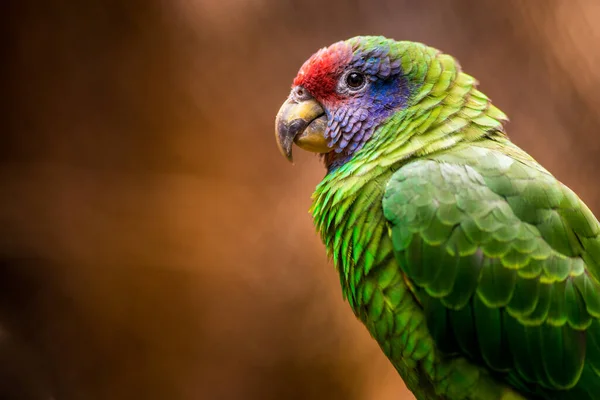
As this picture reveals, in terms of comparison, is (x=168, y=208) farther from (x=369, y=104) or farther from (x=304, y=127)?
(x=369, y=104)

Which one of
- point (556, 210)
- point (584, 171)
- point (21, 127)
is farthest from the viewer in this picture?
point (584, 171)

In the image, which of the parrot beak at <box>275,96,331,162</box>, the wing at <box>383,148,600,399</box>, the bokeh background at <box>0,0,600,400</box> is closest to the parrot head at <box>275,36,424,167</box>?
the parrot beak at <box>275,96,331,162</box>

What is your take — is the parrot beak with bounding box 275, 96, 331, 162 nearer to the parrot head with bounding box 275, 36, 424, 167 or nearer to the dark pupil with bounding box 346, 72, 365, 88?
the parrot head with bounding box 275, 36, 424, 167

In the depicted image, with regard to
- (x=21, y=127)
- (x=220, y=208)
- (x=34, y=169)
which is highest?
(x=21, y=127)

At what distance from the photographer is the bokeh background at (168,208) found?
1924 mm

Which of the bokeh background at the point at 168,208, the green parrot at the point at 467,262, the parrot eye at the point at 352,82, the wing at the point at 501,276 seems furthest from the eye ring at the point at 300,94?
the bokeh background at the point at 168,208

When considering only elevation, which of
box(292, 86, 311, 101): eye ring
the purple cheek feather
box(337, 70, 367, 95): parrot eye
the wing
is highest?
box(292, 86, 311, 101): eye ring

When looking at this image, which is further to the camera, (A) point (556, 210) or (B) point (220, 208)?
(B) point (220, 208)

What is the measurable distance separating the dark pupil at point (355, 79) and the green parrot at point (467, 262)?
0.54 ft

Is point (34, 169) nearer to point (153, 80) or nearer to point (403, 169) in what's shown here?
point (153, 80)

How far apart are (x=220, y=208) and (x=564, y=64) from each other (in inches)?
74.6

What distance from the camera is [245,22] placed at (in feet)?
6.94

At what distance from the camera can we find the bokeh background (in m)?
1.92

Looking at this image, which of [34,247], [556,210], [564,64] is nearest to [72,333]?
[34,247]
